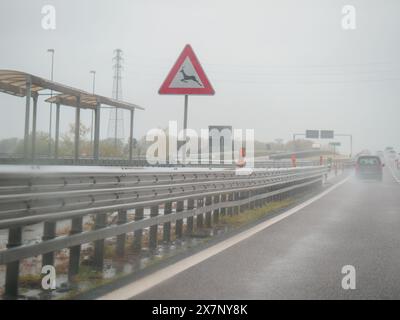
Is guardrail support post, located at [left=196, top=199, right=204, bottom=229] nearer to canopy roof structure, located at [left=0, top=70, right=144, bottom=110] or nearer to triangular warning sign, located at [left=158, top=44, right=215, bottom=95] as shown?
triangular warning sign, located at [left=158, top=44, right=215, bottom=95]

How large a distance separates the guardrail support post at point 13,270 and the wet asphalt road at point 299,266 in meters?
1.13

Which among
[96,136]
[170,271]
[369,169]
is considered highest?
[96,136]

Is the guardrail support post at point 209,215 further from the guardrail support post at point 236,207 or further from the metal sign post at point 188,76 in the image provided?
the guardrail support post at point 236,207

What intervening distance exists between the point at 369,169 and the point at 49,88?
105 ft

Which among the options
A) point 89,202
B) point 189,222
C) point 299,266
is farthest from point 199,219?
point 89,202

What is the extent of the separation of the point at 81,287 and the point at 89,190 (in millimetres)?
1090

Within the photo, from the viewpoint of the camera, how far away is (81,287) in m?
6.24

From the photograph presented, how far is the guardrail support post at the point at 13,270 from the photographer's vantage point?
Answer: 5.51 metres

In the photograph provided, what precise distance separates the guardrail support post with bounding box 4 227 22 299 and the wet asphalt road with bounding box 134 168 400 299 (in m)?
1.13

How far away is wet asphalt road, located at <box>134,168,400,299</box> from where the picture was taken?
20.4 feet

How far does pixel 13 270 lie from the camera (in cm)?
559

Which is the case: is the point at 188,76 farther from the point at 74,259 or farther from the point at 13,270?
the point at 13,270

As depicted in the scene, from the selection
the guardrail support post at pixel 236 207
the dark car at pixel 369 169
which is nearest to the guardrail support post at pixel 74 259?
the guardrail support post at pixel 236 207
